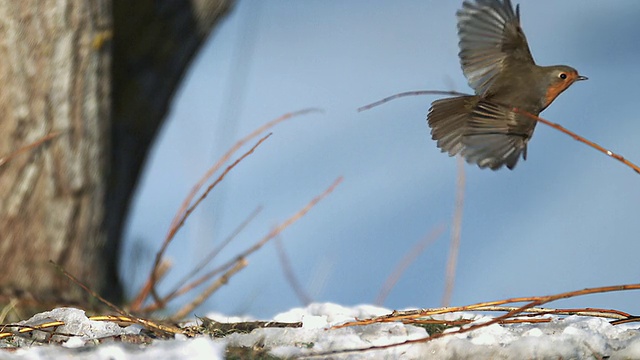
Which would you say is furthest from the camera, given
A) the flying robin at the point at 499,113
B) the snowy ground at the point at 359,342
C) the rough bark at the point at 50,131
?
the rough bark at the point at 50,131

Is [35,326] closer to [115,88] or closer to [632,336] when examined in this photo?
[632,336]

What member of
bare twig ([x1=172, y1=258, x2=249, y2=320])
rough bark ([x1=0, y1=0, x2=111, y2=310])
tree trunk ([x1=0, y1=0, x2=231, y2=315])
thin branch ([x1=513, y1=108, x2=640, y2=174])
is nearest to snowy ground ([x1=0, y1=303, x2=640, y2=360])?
thin branch ([x1=513, y1=108, x2=640, y2=174])

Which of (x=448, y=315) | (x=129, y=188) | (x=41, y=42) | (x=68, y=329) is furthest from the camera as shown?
(x=129, y=188)

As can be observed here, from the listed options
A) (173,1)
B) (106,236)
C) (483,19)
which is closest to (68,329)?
(483,19)

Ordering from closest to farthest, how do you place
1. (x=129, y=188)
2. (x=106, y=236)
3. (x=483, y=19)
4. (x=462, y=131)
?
1. (x=462, y=131)
2. (x=483, y=19)
3. (x=106, y=236)
4. (x=129, y=188)

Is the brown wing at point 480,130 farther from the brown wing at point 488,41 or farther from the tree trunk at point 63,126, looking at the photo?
the tree trunk at point 63,126

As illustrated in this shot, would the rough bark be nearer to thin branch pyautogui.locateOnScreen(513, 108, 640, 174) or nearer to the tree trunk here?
the tree trunk

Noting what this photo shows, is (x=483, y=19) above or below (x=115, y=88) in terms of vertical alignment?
below

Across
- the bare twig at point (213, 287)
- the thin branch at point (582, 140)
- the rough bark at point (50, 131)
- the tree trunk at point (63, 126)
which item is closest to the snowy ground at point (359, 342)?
the thin branch at point (582, 140)
